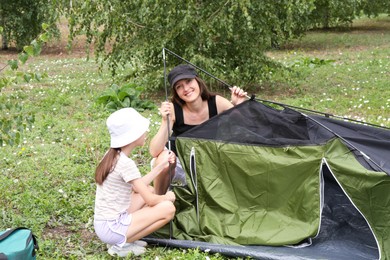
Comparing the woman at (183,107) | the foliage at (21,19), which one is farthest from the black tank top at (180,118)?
the foliage at (21,19)

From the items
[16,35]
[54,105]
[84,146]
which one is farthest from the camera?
[16,35]

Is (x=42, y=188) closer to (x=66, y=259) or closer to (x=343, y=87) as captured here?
(x=66, y=259)

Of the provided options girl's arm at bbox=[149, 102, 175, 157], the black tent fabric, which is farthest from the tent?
girl's arm at bbox=[149, 102, 175, 157]

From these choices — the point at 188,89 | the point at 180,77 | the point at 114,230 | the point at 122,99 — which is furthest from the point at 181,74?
the point at 122,99

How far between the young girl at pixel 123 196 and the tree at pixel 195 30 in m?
4.64

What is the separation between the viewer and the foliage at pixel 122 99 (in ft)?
27.6

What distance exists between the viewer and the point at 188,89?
15.0 ft

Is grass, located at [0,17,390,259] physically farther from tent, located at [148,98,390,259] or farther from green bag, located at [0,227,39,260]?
green bag, located at [0,227,39,260]

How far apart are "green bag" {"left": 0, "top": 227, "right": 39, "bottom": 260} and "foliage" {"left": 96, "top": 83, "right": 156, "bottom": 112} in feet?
15.8

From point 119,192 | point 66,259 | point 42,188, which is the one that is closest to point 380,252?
point 119,192

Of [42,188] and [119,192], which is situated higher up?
[119,192]

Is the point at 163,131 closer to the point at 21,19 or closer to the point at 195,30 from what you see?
the point at 195,30

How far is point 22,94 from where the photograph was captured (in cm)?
987

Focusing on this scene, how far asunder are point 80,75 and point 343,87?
5.55 metres
